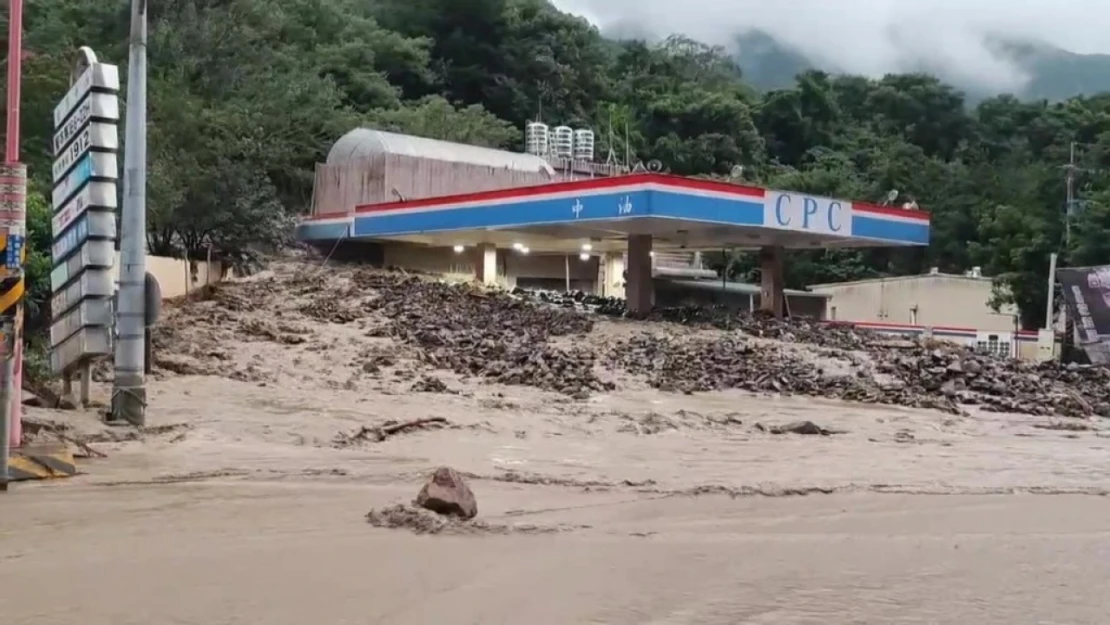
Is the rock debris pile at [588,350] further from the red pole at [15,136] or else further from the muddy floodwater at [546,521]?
the red pole at [15,136]

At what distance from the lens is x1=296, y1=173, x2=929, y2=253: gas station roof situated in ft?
77.7

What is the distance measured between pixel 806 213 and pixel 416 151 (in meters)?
14.6

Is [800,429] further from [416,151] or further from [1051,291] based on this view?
[1051,291]

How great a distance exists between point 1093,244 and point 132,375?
33809 mm

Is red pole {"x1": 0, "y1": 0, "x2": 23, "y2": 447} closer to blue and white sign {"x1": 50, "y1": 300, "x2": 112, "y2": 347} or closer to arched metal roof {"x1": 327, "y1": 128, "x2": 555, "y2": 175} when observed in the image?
blue and white sign {"x1": 50, "y1": 300, "x2": 112, "y2": 347}

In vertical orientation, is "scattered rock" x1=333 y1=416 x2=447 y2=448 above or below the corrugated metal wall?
below

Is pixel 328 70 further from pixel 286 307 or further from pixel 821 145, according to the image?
pixel 821 145

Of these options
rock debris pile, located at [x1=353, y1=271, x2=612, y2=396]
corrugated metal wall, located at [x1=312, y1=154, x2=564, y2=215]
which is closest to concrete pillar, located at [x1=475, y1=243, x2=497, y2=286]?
corrugated metal wall, located at [x1=312, y1=154, x2=564, y2=215]

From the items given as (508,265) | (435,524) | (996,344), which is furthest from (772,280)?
(435,524)

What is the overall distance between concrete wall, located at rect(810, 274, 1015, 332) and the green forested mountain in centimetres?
181

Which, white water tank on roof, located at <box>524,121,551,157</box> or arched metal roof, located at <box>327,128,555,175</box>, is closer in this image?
arched metal roof, located at <box>327,128,555,175</box>

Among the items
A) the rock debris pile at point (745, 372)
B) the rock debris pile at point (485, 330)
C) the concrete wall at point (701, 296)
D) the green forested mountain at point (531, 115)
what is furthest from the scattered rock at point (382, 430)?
the concrete wall at point (701, 296)

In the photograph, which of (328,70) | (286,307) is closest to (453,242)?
(286,307)

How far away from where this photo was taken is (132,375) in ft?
33.6
